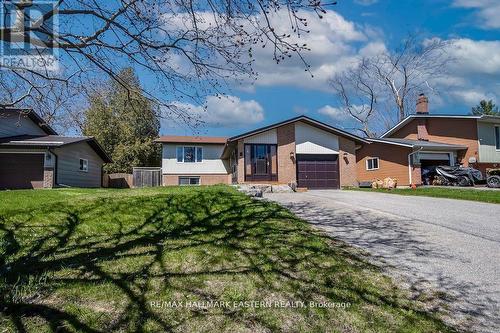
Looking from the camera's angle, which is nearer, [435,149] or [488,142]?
[435,149]

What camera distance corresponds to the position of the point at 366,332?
134 inches

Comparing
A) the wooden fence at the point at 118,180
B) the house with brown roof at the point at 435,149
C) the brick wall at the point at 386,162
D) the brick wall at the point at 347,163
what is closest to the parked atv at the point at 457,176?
the house with brown roof at the point at 435,149

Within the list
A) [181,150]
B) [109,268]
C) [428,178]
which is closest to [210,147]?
[181,150]

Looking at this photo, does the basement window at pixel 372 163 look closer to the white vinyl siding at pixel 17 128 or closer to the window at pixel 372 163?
the window at pixel 372 163

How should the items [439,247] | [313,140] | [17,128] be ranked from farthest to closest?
[313,140] < [17,128] < [439,247]

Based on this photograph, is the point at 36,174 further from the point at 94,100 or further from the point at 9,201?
the point at 94,100

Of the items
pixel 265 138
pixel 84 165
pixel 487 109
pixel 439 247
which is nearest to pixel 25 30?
pixel 439 247

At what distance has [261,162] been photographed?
71.9 ft

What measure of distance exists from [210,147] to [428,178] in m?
15.6

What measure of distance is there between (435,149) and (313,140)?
27.7 ft

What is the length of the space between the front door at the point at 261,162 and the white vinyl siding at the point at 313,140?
1789 mm

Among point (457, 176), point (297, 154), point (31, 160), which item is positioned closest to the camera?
point (31, 160)

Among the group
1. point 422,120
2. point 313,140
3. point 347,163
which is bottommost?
point 347,163

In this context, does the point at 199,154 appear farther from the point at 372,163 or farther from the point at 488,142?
the point at 488,142
